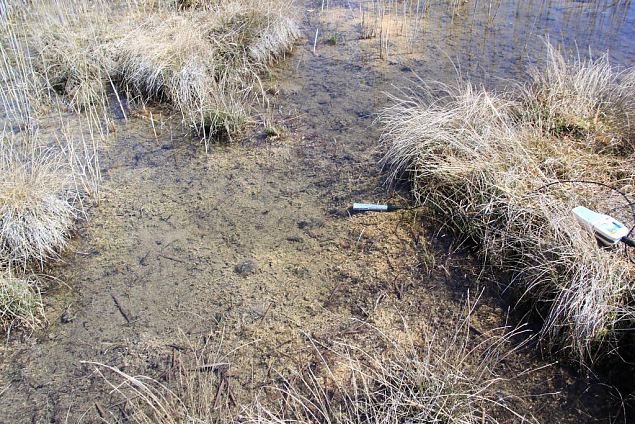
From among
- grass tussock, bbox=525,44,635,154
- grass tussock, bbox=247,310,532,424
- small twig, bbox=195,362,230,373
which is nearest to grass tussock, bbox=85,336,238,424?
small twig, bbox=195,362,230,373

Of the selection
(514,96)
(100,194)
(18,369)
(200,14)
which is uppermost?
(200,14)

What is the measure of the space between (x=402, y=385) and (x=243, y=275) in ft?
4.21

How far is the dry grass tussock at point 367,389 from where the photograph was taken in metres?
2.36

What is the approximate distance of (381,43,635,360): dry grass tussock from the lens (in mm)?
2752

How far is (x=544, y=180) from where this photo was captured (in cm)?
346

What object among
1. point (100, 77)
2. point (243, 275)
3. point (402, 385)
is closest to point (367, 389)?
point (402, 385)

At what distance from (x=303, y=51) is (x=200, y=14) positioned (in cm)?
130

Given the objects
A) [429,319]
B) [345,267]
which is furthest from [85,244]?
[429,319]

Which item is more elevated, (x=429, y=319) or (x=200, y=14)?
(x=200, y=14)

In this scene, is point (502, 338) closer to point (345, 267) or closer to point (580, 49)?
point (345, 267)

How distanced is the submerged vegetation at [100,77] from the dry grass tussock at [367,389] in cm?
147

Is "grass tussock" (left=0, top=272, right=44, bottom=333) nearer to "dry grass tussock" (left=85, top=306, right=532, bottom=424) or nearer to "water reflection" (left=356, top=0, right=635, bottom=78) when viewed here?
"dry grass tussock" (left=85, top=306, right=532, bottom=424)

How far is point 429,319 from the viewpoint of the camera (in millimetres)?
2984

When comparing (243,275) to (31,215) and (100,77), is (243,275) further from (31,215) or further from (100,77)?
(100,77)
